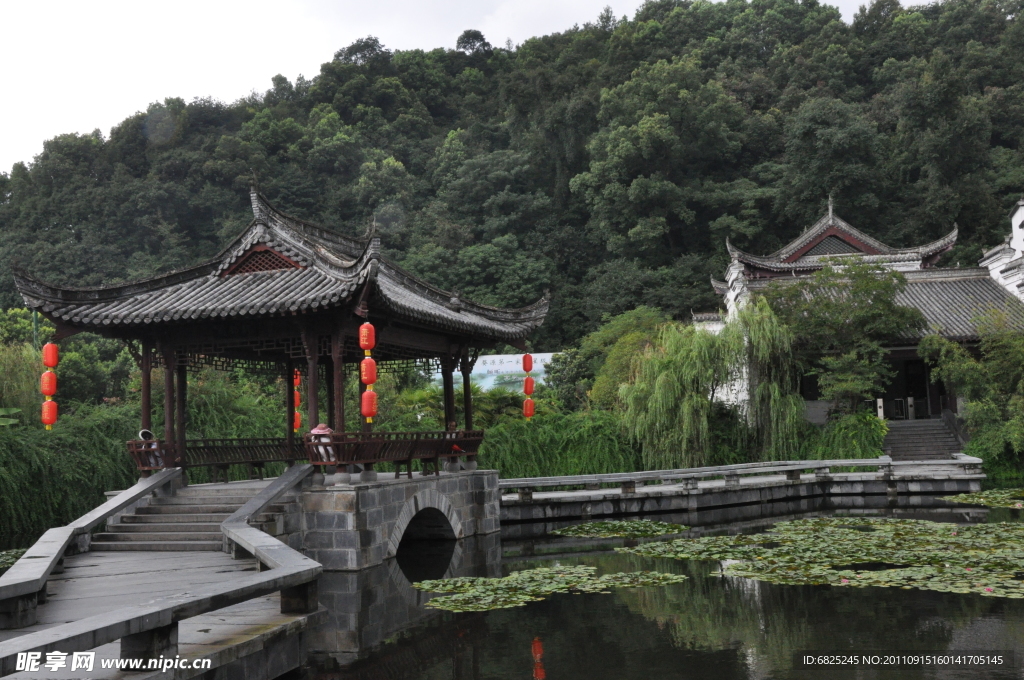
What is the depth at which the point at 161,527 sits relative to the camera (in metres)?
9.45

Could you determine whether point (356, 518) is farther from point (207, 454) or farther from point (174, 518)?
point (207, 454)

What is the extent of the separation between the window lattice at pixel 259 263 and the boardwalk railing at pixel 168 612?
4.78 metres

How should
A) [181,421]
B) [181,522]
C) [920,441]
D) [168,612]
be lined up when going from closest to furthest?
1. [168,612]
2. [181,522]
3. [181,421]
4. [920,441]

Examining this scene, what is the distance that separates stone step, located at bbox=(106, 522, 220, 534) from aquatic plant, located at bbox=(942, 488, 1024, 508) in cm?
1415

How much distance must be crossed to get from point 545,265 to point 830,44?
2285 cm

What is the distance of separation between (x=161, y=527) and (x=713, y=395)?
45.3 feet

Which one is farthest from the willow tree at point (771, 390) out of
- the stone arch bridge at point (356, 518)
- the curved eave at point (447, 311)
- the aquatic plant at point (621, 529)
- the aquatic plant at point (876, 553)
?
the stone arch bridge at point (356, 518)

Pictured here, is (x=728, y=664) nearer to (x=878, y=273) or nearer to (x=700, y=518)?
(x=700, y=518)

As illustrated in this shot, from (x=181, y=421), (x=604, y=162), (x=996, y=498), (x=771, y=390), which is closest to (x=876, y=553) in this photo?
(x=996, y=498)

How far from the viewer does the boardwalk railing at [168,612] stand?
13.8ft

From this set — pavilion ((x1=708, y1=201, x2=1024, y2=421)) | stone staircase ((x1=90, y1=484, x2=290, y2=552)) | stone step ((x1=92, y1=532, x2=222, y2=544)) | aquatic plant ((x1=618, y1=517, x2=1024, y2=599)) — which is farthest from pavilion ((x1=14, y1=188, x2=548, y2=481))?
pavilion ((x1=708, y1=201, x2=1024, y2=421))

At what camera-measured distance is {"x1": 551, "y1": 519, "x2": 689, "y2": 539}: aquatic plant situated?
13820 millimetres

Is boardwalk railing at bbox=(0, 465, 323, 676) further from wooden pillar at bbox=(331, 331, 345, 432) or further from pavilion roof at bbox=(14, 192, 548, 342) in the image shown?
pavilion roof at bbox=(14, 192, 548, 342)

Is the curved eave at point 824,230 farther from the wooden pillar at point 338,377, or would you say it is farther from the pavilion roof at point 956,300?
the wooden pillar at point 338,377
